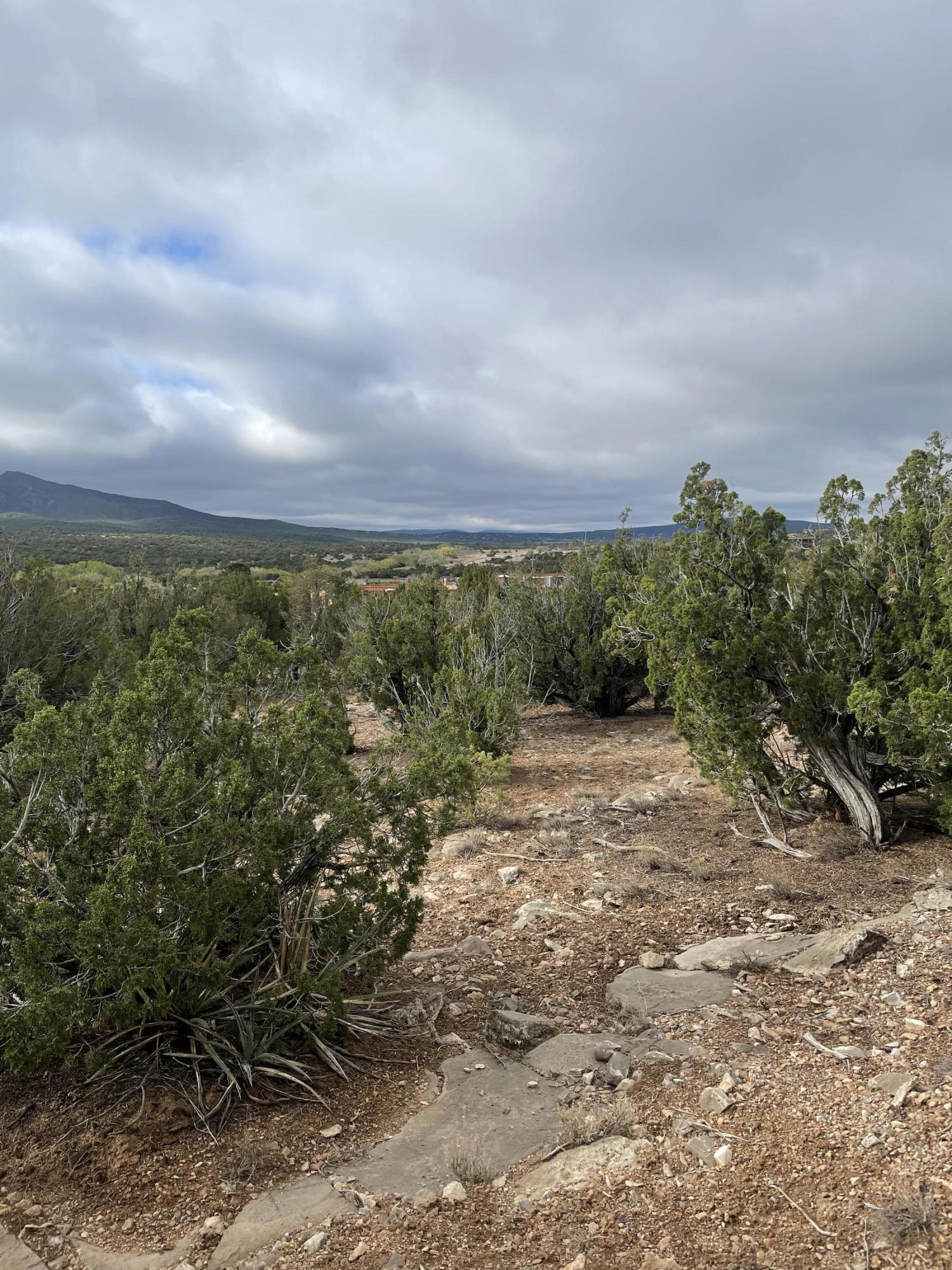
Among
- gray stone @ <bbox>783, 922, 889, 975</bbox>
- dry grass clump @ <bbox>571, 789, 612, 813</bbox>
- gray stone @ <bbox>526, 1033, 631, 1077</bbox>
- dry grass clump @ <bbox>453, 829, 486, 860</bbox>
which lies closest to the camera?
gray stone @ <bbox>526, 1033, 631, 1077</bbox>

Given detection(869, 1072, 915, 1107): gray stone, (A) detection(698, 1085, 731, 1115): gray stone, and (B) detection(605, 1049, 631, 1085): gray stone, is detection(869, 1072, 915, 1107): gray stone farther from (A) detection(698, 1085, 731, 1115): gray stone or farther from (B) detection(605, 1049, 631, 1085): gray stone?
(B) detection(605, 1049, 631, 1085): gray stone

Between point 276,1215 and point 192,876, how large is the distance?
1462mm

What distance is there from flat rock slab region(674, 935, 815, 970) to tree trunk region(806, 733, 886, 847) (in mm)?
2481

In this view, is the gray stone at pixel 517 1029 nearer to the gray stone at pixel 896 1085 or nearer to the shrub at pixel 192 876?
the shrub at pixel 192 876

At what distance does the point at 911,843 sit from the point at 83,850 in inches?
293

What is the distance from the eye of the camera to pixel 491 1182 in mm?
3152

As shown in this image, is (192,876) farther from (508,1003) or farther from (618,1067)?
(618,1067)

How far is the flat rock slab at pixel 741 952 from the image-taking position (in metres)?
5.27

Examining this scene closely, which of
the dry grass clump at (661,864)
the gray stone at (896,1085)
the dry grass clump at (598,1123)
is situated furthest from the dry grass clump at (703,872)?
the dry grass clump at (598,1123)

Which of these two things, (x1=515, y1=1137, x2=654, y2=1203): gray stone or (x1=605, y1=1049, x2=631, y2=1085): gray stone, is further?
(x1=605, y1=1049, x2=631, y2=1085): gray stone

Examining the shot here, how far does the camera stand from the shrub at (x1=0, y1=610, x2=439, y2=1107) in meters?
3.39

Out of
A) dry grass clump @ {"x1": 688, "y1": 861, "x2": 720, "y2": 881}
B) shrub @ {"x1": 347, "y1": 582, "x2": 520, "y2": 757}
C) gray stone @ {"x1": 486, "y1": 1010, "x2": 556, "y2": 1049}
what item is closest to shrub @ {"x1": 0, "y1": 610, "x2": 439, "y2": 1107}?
gray stone @ {"x1": 486, "y1": 1010, "x2": 556, "y2": 1049}

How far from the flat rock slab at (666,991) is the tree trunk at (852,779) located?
3.32 m

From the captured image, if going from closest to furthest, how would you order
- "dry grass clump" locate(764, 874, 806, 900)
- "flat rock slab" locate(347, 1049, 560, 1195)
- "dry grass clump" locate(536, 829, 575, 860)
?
"flat rock slab" locate(347, 1049, 560, 1195)
"dry grass clump" locate(764, 874, 806, 900)
"dry grass clump" locate(536, 829, 575, 860)
